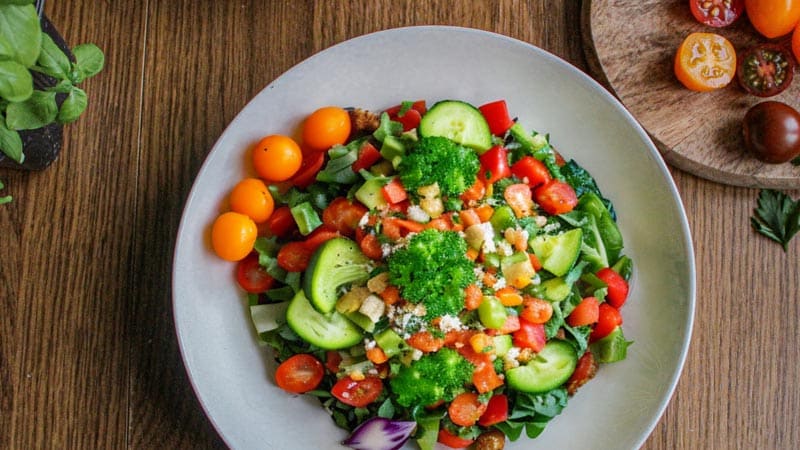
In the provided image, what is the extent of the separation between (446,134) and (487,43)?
0.36 meters


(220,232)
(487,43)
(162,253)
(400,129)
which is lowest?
(162,253)

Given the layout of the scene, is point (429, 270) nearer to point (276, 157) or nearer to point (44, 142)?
point (276, 157)

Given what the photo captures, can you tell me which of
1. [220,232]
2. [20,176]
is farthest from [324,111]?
[20,176]

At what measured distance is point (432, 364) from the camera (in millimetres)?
2299

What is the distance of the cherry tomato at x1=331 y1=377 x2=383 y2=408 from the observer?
2400mm

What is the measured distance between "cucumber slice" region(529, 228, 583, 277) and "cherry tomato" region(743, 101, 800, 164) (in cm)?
72

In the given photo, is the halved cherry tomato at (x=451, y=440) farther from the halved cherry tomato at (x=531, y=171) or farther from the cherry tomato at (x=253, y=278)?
the halved cherry tomato at (x=531, y=171)

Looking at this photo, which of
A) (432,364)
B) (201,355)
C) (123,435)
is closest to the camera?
(432,364)

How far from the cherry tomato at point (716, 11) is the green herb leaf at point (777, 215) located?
62 cm

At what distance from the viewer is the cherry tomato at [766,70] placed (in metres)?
2.69

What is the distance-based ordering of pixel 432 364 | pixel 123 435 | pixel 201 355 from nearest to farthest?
pixel 432 364
pixel 201 355
pixel 123 435

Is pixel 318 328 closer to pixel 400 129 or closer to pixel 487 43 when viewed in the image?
pixel 400 129

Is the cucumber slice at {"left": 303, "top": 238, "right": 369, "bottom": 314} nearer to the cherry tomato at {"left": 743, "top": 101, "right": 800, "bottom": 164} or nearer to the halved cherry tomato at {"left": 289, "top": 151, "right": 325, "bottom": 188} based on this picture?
the halved cherry tomato at {"left": 289, "top": 151, "right": 325, "bottom": 188}

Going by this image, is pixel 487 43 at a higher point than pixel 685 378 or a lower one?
higher
